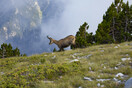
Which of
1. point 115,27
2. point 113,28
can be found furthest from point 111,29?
point 115,27

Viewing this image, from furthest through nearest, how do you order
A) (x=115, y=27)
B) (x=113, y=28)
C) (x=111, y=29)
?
(x=115, y=27) < (x=111, y=29) < (x=113, y=28)

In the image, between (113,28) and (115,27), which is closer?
(113,28)

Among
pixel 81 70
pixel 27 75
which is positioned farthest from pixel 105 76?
pixel 27 75

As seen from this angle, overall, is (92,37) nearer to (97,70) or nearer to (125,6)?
(125,6)

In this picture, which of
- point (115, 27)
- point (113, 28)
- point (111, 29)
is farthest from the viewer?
point (115, 27)

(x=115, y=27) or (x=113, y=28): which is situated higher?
(x=115, y=27)

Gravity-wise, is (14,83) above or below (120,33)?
below

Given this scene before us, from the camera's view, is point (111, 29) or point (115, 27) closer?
point (111, 29)

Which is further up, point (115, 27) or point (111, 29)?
point (115, 27)

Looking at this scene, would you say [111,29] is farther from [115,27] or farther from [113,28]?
[115,27]

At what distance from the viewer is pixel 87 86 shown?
17.0ft

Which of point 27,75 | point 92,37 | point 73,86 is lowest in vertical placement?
point 73,86

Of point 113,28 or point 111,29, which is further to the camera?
point 111,29

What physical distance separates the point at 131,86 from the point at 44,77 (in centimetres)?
377
